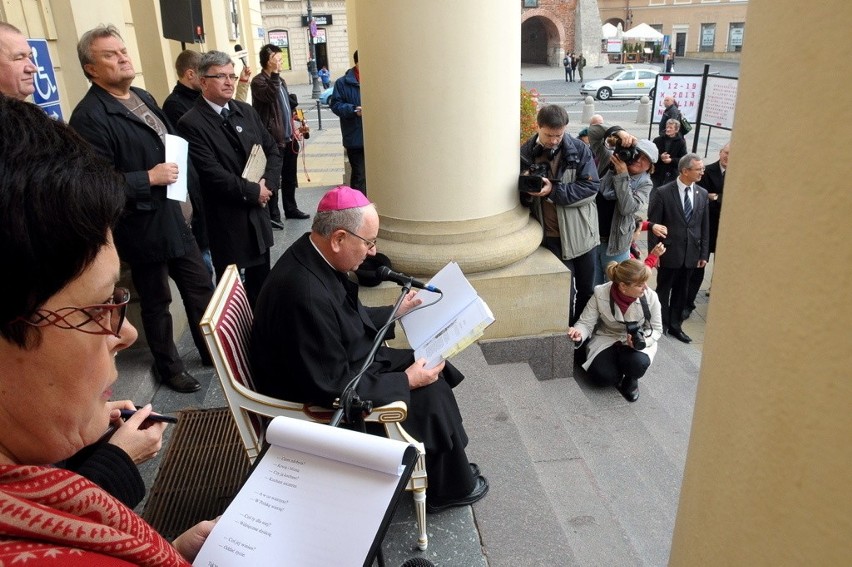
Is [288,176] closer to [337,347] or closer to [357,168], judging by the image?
[357,168]

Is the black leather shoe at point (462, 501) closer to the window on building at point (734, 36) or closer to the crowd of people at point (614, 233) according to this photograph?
the crowd of people at point (614, 233)

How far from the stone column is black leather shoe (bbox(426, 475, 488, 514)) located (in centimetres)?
159

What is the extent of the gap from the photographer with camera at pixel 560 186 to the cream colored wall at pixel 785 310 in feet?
12.0

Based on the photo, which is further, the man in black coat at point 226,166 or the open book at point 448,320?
the man in black coat at point 226,166

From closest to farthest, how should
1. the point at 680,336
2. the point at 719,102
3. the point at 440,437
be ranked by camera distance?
the point at 440,437, the point at 680,336, the point at 719,102

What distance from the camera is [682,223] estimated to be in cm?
579

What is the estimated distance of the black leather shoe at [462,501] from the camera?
2727mm

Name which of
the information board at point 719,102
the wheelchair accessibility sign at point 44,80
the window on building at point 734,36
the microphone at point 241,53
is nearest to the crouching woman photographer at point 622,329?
the wheelchair accessibility sign at point 44,80

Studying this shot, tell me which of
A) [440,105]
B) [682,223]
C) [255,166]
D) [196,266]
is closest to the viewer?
[196,266]

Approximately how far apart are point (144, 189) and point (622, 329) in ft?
10.8

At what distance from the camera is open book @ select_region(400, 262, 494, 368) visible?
8.25 feet

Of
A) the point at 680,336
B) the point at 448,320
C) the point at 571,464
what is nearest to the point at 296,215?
the point at 680,336

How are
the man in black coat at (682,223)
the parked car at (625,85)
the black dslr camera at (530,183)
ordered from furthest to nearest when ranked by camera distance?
the parked car at (625,85) → the man in black coat at (682,223) → the black dslr camera at (530,183)

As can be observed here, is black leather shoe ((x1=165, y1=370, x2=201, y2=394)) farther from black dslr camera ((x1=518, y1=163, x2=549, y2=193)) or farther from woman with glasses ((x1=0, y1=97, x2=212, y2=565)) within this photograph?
woman with glasses ((x1=0, y1=97, x2=212, y2=565))
